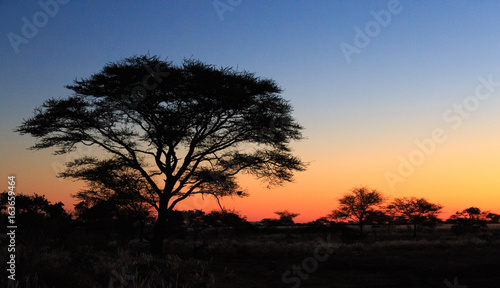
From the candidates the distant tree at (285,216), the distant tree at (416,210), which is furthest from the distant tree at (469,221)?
the distant tree at (285,216)

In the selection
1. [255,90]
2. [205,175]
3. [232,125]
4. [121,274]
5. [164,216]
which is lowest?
[121,274]

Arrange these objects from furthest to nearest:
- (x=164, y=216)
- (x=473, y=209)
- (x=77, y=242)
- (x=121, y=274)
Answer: (x=473, y=209), (x=77, y=242), (x=164, y=216), (x=121, y=274)

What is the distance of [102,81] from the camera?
651 inches

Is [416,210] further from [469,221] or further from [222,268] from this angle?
[222,268]

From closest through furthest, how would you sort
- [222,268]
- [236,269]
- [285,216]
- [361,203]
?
1. [222,268]
2. [236,269]
3. [361,203]
4. [285,216]

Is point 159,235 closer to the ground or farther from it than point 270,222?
farther from it

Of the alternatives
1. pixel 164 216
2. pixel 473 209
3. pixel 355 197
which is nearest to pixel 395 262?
pixel 164 216

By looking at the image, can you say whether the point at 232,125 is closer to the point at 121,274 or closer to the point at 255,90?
the point at 255,90

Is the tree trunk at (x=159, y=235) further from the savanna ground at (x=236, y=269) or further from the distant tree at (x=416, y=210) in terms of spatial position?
the distant tree at (x=416, y=210)

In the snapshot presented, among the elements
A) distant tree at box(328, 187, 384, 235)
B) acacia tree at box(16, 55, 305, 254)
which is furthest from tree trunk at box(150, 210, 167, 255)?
distant tree at box(328, 187, 384, 235)

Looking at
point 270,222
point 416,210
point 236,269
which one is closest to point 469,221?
point 416,210

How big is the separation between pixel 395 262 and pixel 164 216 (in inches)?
422

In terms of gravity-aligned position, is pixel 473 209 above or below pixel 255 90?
below

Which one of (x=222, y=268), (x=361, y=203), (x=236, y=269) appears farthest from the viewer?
(x=361, y=203)
